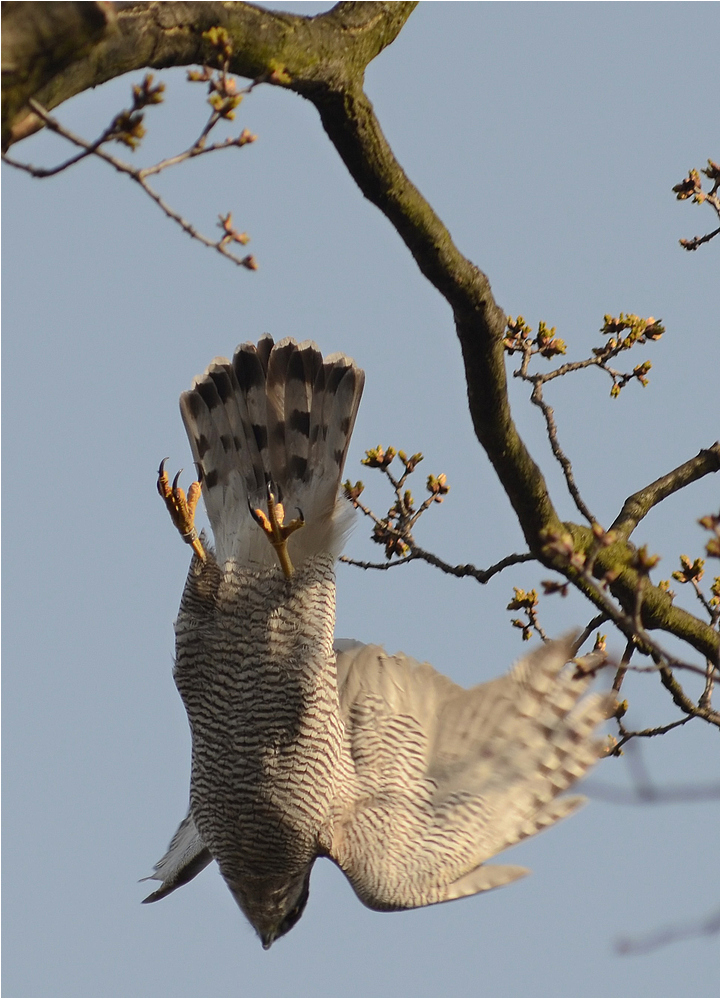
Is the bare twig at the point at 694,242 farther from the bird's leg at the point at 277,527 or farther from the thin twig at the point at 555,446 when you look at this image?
Answer: the bird's leg at the point at 277,527

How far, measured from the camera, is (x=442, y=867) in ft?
16.4

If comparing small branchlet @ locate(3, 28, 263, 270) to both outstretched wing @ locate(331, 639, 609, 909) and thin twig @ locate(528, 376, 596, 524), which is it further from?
outstretched wing @ locate(331, 639, 609, 909)

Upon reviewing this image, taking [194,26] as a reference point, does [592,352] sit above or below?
below

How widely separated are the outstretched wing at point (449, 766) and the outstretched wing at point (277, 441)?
3.04 ft

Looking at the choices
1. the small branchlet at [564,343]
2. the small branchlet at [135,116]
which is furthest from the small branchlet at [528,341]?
the small branchlet at [135,116]

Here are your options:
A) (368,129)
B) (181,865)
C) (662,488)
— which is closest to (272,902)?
(181,865)

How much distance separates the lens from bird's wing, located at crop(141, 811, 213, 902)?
563cm

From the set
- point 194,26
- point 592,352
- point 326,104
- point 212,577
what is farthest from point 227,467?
point 194,26

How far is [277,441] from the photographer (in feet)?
17.0

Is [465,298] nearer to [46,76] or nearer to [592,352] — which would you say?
[592,352]

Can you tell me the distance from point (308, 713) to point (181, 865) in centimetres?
140

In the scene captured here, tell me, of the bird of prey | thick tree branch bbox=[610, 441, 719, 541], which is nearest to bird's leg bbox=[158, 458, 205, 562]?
the bird of prey

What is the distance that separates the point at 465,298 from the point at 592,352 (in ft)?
3.22

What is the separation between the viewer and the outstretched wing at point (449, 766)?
5.00 m
